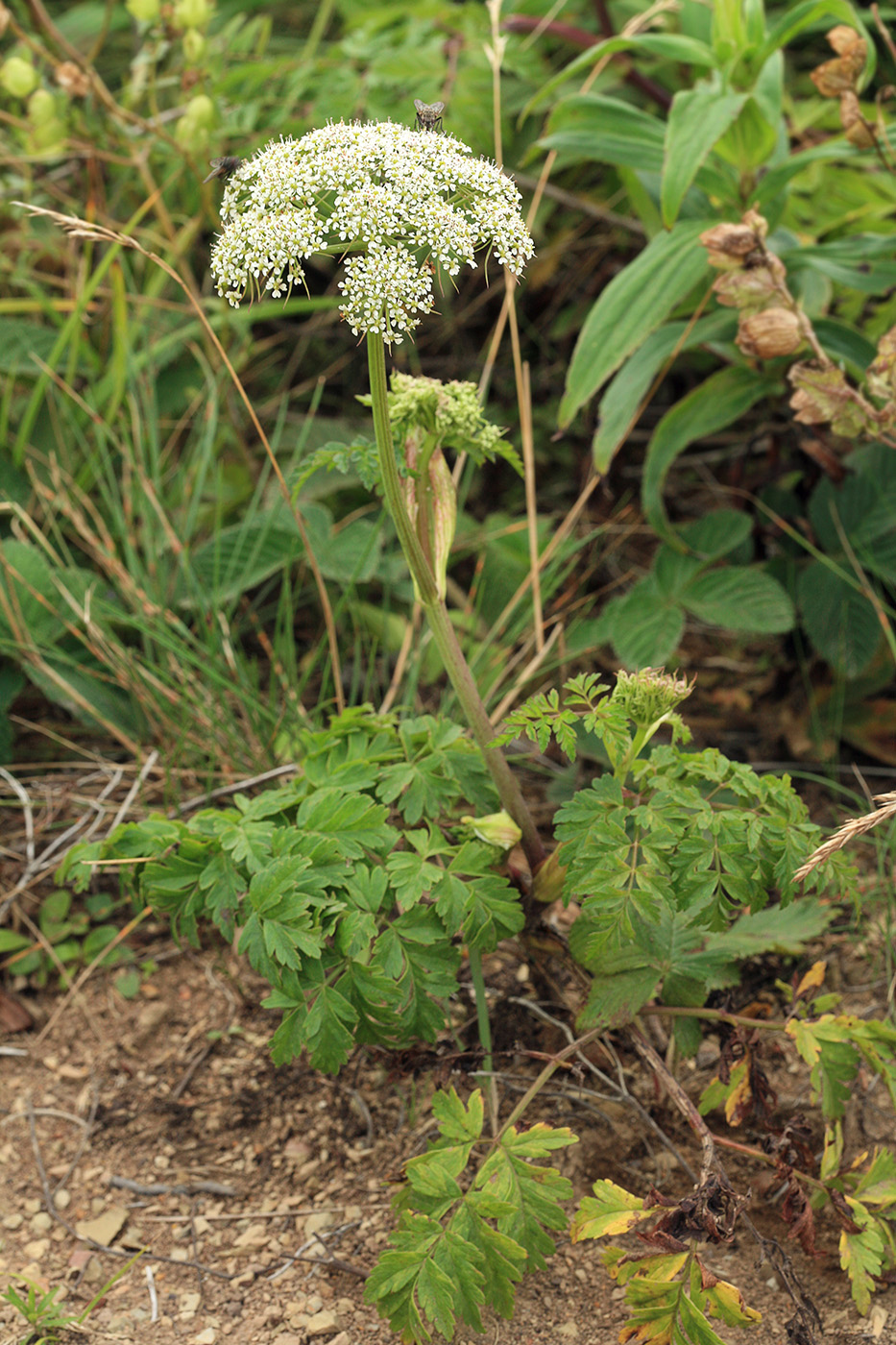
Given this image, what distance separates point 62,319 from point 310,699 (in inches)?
42.8

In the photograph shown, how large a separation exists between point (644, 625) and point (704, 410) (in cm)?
39

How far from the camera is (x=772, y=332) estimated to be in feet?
5.32

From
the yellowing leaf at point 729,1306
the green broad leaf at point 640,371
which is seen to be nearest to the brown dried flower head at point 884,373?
the green broad leaf at point 640,371

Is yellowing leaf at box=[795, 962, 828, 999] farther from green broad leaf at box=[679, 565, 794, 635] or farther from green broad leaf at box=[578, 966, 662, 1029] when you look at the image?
green broad leaf at box=[679, 565, 794, 635]

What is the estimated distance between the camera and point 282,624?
2.21 metres

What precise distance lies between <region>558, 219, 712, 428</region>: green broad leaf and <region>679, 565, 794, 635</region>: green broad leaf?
15.2 inches

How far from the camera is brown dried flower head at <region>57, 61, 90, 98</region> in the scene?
2229mm

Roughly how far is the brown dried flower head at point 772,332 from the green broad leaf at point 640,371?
0.78 feet

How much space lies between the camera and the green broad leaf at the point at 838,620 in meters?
1.91

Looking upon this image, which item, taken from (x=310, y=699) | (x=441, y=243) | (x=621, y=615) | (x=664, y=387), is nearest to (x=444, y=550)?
(x=441, y=243)

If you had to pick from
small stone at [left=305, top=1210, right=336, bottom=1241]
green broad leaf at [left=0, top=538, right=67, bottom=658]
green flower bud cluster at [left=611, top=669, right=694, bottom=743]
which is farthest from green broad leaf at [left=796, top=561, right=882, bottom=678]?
green broad leaf at [left=0, top=538, right=67, bottom=658]

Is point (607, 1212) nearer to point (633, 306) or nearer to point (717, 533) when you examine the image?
point (717, 533)

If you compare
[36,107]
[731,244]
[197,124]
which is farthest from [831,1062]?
[36,107]

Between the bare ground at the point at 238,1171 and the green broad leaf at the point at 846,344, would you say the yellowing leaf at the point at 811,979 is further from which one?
the green broad leaf at the point at 846,344
